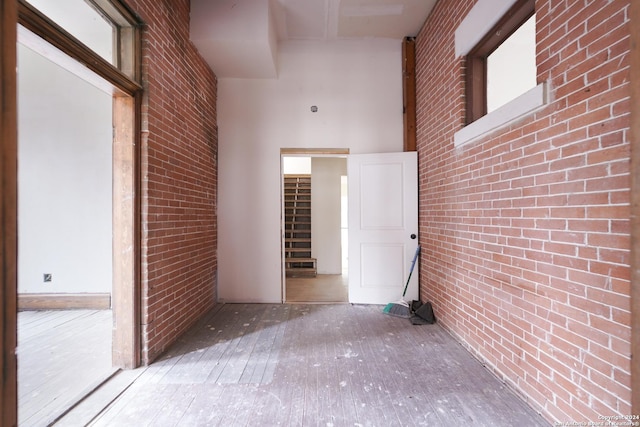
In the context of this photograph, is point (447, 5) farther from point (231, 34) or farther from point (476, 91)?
point (231, 34)

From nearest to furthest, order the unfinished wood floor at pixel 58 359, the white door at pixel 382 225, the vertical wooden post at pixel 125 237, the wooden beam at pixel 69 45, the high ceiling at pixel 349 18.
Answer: the wooden beam at pixel 69 45 → the unfinished wood floor at pixel 58 359 → the vertical wooden post at pixel 125 237 → the high ceiling at pixel 349 18 → the white door at pixel 382 225

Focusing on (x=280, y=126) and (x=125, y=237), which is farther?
(x=280, y=126)

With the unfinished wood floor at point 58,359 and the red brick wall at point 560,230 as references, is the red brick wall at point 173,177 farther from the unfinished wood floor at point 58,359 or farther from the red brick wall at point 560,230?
the red brick wall at point 560,230

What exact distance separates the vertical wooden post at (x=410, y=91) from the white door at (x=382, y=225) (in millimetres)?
237

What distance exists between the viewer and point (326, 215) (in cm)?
557

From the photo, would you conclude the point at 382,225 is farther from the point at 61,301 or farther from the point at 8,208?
the point at 61,301

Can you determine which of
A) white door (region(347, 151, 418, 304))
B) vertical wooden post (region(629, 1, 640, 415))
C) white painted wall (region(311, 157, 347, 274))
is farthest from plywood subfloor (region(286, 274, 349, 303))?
vertical wooden post (region(629, 1, 640, 415))

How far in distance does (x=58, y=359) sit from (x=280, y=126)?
3175 millimetres

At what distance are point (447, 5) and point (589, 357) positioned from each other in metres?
3.08

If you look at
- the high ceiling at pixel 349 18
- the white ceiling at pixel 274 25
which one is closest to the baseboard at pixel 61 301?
the white ceiling at pixel 274 25

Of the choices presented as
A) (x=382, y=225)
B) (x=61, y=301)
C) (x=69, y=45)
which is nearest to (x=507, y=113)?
(x=382, y=225)

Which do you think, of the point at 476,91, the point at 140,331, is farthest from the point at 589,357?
the point at 140,331

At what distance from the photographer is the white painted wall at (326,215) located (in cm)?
554

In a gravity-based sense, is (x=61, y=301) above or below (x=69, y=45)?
below
